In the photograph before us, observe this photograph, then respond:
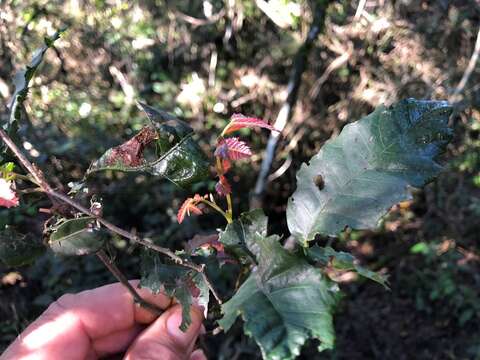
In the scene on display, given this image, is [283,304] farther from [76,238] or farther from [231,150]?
[76,238]

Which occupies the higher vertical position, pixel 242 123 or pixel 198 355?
pixel 242 123

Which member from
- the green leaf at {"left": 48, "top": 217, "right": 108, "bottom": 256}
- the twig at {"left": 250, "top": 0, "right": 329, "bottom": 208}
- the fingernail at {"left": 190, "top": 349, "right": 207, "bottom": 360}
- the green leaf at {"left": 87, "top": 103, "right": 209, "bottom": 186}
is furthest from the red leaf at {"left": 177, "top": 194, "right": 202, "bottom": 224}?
the twig at {"left": 250, "top": 0, "right": 329, "bottom": 208}

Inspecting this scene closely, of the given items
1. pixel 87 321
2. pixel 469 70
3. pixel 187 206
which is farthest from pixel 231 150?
pixel 469 70

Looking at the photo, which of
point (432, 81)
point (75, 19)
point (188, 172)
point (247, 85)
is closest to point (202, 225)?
point (247, 85)

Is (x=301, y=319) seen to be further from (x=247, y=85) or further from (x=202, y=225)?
(x=247, y=85)

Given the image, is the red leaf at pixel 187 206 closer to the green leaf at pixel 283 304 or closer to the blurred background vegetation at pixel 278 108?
the green leaf at pixel 283 304

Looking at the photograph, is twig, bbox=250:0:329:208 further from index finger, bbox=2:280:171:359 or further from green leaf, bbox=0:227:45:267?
green leaf, bbox=0:227:45:267
